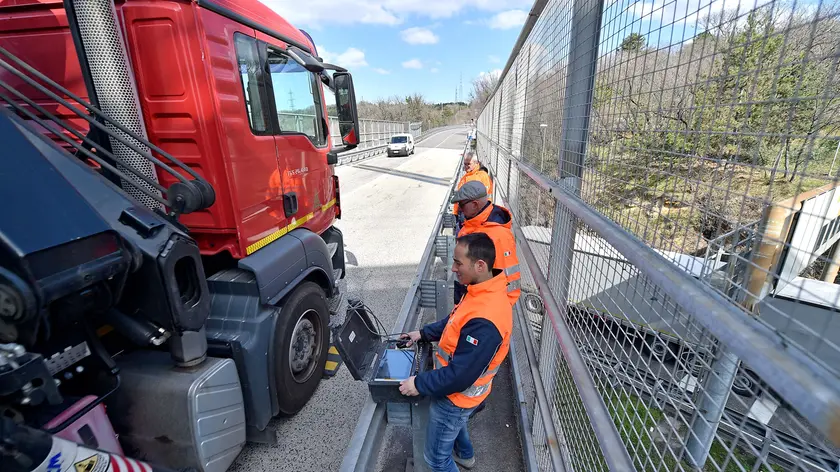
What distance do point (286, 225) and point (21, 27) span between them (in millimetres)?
2014

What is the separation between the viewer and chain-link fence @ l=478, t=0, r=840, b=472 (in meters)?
0.67

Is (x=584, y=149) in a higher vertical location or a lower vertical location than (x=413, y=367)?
higher

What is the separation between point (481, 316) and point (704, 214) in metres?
1.06

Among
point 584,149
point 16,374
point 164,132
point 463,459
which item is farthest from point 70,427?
point 584,149

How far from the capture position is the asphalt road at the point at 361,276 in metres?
2.77

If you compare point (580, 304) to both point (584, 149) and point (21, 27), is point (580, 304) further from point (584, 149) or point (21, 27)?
→ point (21, 27)

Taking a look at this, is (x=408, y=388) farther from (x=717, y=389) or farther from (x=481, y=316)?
(x=717, y=389)

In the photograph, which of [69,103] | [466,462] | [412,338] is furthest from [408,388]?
[69,103]

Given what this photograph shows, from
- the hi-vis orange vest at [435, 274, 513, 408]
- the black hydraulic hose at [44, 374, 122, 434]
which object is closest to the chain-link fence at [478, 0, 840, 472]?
the hi-vis orange vest at [435, 274, 513, 408]

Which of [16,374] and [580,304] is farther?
[580,304]

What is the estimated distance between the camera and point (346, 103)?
3.75 meters

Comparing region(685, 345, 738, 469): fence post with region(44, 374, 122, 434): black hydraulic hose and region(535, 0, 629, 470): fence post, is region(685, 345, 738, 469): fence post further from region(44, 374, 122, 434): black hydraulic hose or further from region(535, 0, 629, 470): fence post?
region(44, 374, 122, 434): black hydraulic hose

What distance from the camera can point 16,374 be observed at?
133 cm

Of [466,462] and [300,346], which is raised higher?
[300,346]
